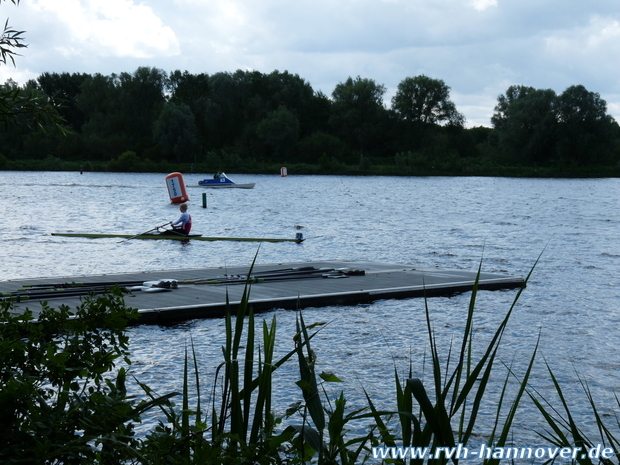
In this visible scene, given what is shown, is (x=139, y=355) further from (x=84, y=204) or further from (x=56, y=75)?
(x=56, y=75)

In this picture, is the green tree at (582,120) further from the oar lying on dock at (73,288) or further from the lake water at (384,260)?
the oar lying on dock at (73,288)

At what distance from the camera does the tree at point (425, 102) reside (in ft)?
340

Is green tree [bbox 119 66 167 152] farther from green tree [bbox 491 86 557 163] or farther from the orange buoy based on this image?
the orange buoy

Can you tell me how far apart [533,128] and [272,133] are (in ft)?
114

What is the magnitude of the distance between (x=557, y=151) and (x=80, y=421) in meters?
96.4

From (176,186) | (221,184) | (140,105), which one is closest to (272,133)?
(140,105)

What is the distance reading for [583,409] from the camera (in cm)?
823

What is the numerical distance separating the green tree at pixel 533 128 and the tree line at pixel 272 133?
0.38 m

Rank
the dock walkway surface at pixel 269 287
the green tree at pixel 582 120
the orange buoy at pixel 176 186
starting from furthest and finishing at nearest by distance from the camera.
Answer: the green tree at pixel 582 120 → the orange buoy at pixel 176 186 → the dock walkway surface at pixel 269 287

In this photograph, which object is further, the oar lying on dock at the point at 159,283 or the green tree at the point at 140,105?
the green tree at the point at 140,105

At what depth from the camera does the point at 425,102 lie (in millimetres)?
104875

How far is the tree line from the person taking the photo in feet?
316

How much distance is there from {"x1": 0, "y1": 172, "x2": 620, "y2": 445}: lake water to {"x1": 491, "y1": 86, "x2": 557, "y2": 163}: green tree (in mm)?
34311

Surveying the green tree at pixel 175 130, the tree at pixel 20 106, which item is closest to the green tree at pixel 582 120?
the green tree at pixel 175 130
